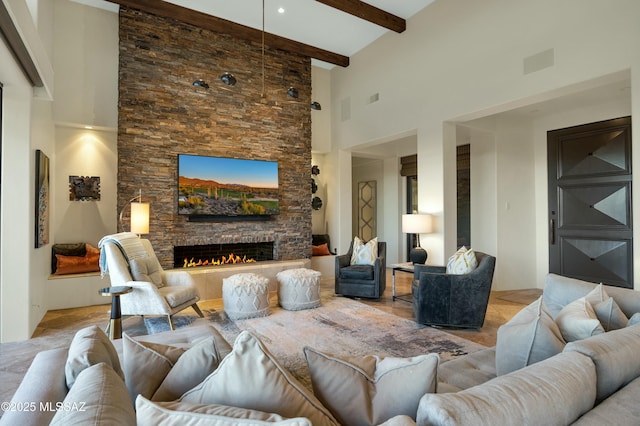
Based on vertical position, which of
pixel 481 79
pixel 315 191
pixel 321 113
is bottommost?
pixel 315 191

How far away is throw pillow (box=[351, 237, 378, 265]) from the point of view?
534cm

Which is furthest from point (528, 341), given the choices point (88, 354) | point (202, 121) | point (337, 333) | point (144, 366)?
point (202, 121)

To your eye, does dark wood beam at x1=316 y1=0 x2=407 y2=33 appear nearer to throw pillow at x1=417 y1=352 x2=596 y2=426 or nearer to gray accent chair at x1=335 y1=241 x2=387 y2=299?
gray accent chair at x1=335 y1=241 x2=387 y2=299

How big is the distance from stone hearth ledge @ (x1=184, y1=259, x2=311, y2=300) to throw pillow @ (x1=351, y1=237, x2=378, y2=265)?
3.81 ft

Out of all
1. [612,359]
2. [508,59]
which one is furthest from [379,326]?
[508,59]

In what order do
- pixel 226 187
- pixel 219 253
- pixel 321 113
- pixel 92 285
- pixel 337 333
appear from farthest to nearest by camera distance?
pixel 321 113, pixel 219 253, pixel 226 187, pixel 92 285, pixel 337 333

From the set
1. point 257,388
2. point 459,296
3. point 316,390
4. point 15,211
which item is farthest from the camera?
point 459,296

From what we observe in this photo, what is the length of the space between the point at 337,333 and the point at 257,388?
2.91m

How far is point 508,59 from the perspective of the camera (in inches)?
171

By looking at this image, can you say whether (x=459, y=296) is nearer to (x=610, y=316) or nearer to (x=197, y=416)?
(x=610, y=316)

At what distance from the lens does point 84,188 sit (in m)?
5.38

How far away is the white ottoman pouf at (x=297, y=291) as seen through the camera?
14.9 feet

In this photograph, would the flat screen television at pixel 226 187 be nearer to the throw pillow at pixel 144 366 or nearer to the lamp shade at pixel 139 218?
the lamp shade at pixel 139 218

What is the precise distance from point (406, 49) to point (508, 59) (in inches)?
73.3
